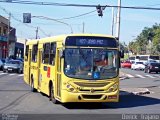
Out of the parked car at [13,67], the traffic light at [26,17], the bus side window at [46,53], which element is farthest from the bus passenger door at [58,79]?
the parked car at [13,67]

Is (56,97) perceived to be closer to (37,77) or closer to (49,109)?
(49,109)

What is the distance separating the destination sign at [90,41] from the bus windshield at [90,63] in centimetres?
20

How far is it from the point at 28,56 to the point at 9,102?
297 inches

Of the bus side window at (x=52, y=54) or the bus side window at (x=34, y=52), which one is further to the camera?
the bus side window at (x=34, y=52)

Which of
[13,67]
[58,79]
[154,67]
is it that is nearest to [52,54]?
[58,79]

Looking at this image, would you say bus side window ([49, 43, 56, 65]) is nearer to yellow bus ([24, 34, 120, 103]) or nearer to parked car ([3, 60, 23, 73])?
yellow bus ([24, 34, 120, 103])

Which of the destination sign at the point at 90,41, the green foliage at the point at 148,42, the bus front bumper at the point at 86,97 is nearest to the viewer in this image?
the bus front bumper at the point at 86,97

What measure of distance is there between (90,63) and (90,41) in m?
0.87

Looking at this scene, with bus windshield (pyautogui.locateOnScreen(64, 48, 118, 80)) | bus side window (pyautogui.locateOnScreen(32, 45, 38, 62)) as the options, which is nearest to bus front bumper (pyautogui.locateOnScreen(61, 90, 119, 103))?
bus windshield (pyautogui.locateOnScreen(64, 48, 118, 80))

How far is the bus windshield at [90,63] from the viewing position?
1645 centimetres

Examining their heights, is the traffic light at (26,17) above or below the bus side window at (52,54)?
above

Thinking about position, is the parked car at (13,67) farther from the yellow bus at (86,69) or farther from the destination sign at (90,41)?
the destination sign at (90,41)

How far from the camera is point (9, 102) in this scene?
1827 cm

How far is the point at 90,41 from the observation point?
1695 centimetres
